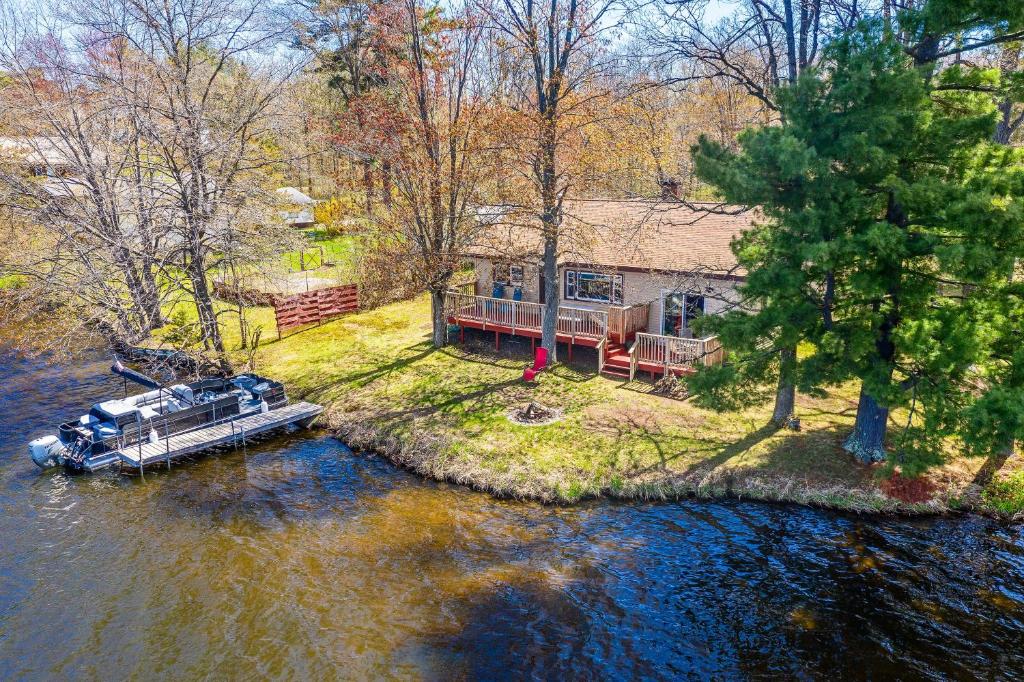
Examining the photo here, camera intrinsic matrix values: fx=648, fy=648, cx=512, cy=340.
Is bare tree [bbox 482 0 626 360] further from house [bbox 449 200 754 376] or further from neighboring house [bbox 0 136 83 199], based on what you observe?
neighboring house [bbox 0 136 83 199]

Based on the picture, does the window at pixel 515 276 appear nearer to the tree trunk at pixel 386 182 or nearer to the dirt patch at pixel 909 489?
the tree trunk at pixel 386 182

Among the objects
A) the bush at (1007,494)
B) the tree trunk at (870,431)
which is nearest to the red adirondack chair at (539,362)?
the tree trunk at (870,431)

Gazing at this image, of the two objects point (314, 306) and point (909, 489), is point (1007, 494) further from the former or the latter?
point (314, 306)

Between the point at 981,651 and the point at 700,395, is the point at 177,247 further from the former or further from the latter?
the point at 981,651

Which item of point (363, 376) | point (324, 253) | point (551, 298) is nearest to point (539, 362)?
point (551, 298)

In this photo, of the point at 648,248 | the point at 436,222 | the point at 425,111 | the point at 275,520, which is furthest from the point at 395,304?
the point at 275,520

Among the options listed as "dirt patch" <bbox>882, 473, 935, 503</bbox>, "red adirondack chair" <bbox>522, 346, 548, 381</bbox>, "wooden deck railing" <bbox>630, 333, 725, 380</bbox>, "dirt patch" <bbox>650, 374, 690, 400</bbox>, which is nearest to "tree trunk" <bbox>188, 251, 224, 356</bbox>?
"red adirondack chair" <bbox>522, 346, 548, 381</bbox>
